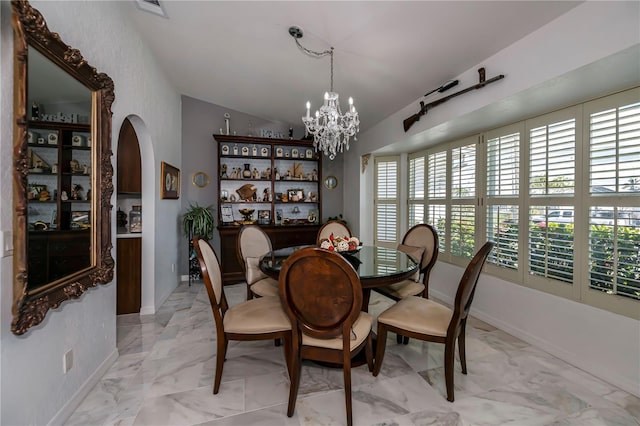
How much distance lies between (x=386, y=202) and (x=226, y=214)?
275 cm

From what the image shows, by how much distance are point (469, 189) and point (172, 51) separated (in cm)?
388

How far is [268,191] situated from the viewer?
4855mm

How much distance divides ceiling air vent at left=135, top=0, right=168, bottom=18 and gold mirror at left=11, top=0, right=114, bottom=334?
3.05ft

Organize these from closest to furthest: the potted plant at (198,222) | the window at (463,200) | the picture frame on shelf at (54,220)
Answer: the picture frame on shelf at (54,220) < the window at (463,200) < the potted plant at (198,222)

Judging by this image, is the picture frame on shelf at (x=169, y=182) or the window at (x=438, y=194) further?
the window at (x=438, y=194)

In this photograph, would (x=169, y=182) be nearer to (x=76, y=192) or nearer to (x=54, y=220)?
(x=76, y=192)

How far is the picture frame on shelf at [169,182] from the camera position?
3.34 meters

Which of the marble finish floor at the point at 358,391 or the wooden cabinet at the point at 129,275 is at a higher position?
the wooden cabinet at the point at 129,275

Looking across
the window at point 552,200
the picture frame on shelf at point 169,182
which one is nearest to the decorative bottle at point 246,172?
the picture frame on shelf at point 169,182

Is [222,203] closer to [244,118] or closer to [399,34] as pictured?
[244,118]

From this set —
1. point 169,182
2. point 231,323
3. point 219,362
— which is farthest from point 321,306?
point 169,182

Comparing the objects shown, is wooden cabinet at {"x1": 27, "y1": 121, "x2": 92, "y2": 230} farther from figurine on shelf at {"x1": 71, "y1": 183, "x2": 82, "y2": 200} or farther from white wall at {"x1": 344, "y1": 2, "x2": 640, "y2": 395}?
white wall at {"x1": 344, "y1": 2, "x2": 640, "y2": 395}

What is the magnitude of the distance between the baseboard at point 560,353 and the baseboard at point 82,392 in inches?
140

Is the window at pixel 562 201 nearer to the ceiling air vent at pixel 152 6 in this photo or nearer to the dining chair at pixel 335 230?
the dining chair at pixel 335 230
